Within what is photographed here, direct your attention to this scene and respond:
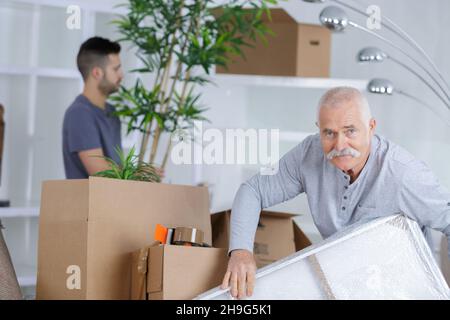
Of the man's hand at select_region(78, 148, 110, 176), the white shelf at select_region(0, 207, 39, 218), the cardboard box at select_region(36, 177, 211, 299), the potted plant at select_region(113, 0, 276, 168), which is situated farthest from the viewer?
the white shelf at select_region(0, 207, 39, 218)

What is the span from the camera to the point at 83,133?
370cm

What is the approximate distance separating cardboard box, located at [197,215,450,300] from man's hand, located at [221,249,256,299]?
0.07ft

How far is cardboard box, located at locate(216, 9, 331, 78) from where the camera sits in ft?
15.4

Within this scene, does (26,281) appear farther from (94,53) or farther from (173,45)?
(173,45)

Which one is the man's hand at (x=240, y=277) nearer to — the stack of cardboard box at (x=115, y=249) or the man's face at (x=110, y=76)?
the stack of cardboard box at (x=115, y=249)

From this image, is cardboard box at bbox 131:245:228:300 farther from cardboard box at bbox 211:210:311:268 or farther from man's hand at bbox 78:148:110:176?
man's hand at bbox 78:148:110:176

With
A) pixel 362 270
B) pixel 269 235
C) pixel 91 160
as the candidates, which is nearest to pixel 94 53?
pixel 91 160

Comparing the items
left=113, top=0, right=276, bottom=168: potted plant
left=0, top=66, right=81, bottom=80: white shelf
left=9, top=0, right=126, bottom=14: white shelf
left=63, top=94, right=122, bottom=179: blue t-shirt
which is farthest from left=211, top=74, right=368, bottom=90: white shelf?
left=63, top=94, right=122, bottom=179: blue t-shirt

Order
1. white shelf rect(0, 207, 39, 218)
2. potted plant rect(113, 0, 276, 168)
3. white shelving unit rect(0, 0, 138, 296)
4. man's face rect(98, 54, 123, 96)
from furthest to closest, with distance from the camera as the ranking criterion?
white shelving unit rect(0, 0, 138, 296)
white shelf rect(0, 207, 39, 218)
potted plant rect(113, 0, 276, 168)
man's face rect(98, 54, 123, 96)

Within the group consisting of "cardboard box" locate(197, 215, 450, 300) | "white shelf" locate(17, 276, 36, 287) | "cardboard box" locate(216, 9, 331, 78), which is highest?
"cardboard box" locate(216, 9, 331, 78)

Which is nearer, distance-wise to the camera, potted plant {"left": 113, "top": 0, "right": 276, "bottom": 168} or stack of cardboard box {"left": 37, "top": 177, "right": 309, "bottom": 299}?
stack of cardboard box {"left": 37, "top": 177, "right": 309, "bottom": 299}
